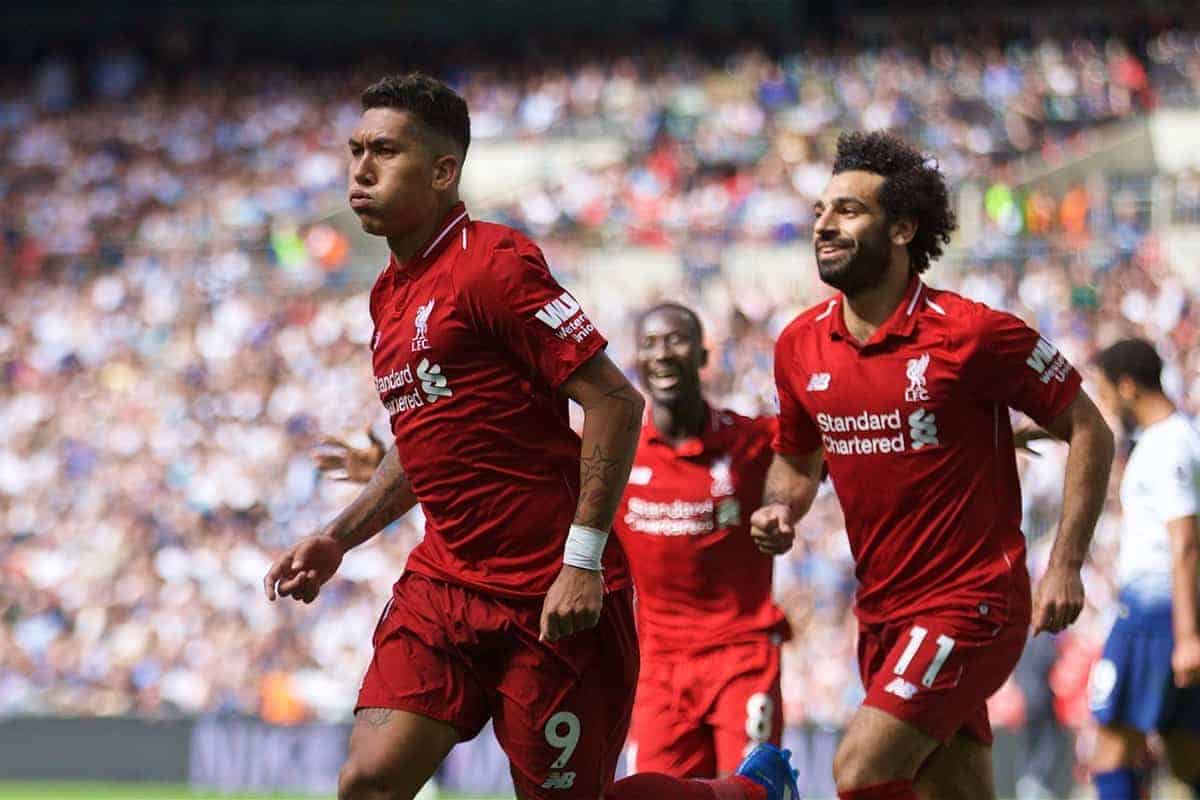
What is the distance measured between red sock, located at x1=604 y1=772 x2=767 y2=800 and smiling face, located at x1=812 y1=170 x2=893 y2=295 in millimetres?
1677

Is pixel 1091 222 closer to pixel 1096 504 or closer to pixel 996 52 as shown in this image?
pixel 996 52

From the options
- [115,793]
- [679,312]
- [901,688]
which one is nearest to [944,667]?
[901,688]

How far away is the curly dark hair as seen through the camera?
6.47 metres

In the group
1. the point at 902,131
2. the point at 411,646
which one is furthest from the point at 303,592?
the point at 902,131

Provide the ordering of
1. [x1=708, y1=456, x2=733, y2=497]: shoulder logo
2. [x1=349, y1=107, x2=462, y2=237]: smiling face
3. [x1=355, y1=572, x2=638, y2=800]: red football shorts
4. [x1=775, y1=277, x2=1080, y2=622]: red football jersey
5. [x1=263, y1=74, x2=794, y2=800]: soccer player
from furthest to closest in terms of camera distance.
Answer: [x1=708, y1=456, x2=733, y2=497]: shoulder logo < [x1=775, y1=277, x2=1080, y2=622]: red football jersey < [x1=349, y1=107, x2=462, y2=237]: smiling face < [x1=355, y1=572, x2=638, y2=800]: red football shorts < [x1=263, y1=74, x2=794, y2=800]: soccer player

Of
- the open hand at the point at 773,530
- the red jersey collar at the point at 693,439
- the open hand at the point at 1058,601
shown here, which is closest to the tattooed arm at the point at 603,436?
the open hand at the point at 773,530

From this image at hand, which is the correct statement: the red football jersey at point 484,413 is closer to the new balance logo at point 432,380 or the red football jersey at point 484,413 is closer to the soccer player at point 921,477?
the new balance logo at point 432,380

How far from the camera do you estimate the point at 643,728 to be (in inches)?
311

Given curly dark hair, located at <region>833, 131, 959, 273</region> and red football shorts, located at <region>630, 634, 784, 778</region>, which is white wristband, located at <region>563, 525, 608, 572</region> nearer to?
curly dark hair, located at <region>833, 131, 959, 273</region>

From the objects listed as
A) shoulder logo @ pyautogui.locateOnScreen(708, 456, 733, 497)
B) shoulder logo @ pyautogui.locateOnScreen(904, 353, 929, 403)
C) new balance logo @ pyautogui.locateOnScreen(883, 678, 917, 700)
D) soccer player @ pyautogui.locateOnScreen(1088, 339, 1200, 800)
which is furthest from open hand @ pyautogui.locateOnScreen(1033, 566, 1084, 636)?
shoulder logo @ pyautogui.locateOnScreen(708, 456, 733, 497)

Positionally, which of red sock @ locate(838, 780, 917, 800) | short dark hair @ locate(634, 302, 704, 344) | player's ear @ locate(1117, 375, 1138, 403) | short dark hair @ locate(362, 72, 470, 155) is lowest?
red sock @ locate(838, 780, 917, 800)

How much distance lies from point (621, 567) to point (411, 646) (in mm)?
647

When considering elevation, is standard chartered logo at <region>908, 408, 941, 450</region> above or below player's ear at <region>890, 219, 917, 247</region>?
below

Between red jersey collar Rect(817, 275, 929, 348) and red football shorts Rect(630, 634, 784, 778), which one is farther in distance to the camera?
red football shorts Rect(630, 634, 784, 778)
